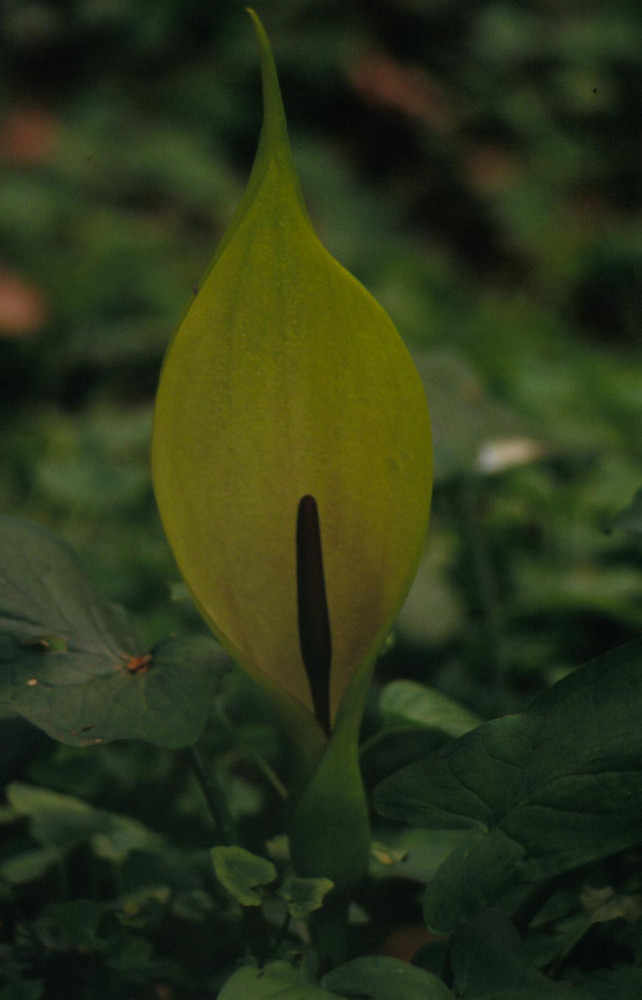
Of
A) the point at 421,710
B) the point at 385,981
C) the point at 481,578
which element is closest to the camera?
the point at 385,981

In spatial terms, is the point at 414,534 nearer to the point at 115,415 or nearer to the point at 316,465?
the point at 316,465

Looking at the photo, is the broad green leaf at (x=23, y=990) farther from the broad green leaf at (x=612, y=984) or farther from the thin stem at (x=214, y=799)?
the broad green leaf at (x=612, y=984)

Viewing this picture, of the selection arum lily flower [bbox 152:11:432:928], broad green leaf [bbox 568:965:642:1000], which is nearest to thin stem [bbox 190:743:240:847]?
arum lily flower [bbox 152:11:432:928]

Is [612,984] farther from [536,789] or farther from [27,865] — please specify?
[27,865]

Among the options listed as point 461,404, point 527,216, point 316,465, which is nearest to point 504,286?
point 527,216

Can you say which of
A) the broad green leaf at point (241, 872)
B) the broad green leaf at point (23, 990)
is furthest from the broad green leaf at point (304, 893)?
the broad green leaf at point (23, 990)

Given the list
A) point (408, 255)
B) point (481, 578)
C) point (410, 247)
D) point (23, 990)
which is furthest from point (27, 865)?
point (410, 247)
